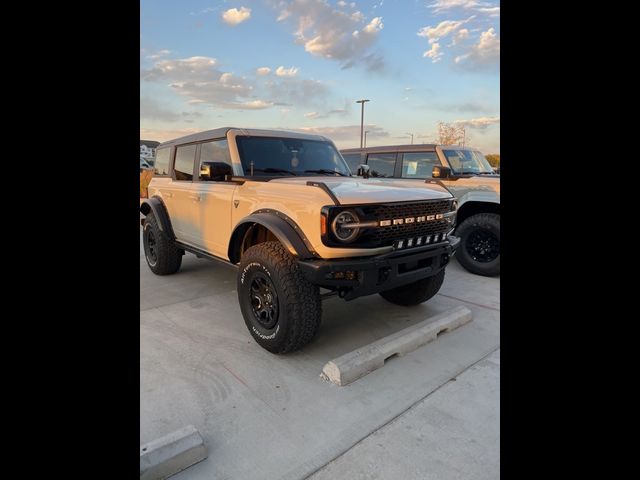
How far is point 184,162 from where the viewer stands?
16.6 ft

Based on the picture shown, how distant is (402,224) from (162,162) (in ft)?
13.3

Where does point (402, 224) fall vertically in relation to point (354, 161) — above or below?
below

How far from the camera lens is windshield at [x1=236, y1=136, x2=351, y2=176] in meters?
3.99

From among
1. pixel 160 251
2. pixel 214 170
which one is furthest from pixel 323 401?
pixel 160 251

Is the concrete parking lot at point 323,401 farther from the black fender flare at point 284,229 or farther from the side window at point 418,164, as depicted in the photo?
the side window at point 418,164

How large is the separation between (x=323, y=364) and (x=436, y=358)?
36.9 inches

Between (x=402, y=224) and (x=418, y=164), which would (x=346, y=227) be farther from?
(x=418, y=164)

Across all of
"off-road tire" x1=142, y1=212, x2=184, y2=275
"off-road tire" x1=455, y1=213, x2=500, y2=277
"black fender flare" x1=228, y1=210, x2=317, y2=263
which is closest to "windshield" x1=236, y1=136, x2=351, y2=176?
"black fender flare" x1=228, y1=210, x2=317, y2=263

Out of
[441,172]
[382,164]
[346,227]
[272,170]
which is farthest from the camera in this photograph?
[382,164]

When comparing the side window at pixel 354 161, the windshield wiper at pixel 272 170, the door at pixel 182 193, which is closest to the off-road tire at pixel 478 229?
the side window at pixel 354 161

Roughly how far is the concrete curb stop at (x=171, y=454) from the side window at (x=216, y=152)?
2590mm
